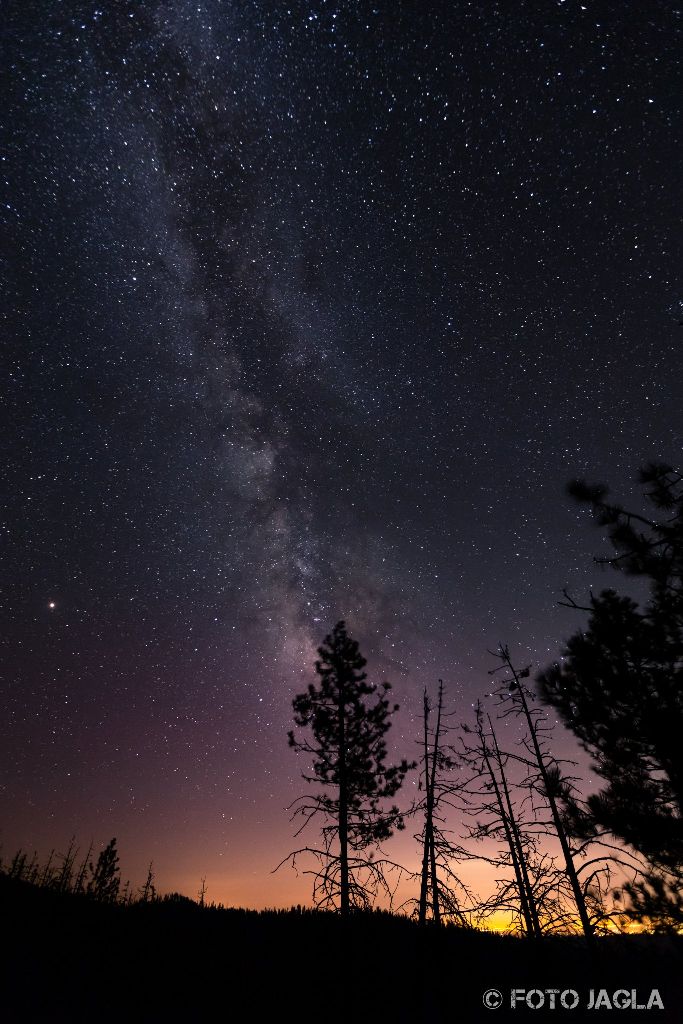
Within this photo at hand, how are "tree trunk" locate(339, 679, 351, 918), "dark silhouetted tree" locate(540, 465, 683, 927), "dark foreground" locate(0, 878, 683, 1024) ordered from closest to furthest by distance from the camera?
"dark silhouetted tree" locate(540, 465, 683, 927) → "tree trunk" locate(339, 679, 351, 918) → "dark foreground" locate(0, 878, 683, 1024)

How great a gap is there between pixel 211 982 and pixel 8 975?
816cm

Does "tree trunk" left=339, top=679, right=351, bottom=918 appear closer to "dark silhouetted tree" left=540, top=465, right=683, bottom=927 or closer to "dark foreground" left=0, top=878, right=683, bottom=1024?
"dark foreground" left=0, top=878, right=683, bottom=1024

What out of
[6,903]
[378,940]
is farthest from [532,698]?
[6,903]

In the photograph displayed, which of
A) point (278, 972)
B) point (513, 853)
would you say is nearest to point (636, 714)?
point (513, 853)

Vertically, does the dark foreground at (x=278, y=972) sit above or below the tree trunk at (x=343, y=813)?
below

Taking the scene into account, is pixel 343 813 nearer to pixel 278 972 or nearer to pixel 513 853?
pixel 513 853

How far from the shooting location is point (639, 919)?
7250 mm

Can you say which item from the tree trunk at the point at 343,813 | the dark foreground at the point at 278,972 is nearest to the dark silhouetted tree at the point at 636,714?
the dark foreground at the point at 278,972

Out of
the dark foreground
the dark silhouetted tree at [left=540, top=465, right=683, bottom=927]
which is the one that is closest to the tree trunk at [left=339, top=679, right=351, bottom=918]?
the dark foreground

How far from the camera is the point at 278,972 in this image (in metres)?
19.9

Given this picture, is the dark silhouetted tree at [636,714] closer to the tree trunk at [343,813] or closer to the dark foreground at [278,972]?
the dark foreground at [278,972]

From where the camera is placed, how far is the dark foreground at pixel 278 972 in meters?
15.4

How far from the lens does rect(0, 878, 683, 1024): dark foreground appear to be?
50.7ft

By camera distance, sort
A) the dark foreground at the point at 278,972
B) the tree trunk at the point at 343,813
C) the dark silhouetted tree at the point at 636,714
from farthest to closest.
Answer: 1. the dark foreground at the point at 278,972
2. the tree trunk at the point at 343,813
3. the dark silhouetted tree at the point at 636,714
